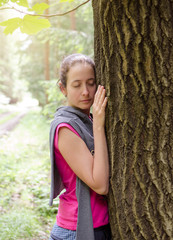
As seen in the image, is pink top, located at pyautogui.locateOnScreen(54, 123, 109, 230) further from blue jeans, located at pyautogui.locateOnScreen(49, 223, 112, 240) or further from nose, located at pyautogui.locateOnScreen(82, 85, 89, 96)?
nose, located at pyautogui.locateOnScreen(82, 85, 89, 96)

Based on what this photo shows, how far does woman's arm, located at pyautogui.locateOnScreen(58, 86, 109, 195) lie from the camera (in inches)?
73.2

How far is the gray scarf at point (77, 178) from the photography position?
1.88 meters

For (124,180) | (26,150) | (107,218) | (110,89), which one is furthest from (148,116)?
(26,150)

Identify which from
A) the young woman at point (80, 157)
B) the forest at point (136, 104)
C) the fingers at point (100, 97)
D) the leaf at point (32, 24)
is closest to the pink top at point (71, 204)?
the young woman at point (80, 157)

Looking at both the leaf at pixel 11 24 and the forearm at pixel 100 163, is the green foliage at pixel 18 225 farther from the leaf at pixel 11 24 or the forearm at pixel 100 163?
the leaf at pixel 11 24

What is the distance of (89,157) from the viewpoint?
1883 mm

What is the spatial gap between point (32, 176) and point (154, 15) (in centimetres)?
646

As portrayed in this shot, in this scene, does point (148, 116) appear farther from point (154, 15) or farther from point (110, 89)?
point (154, 15)

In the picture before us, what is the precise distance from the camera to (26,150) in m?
11.0

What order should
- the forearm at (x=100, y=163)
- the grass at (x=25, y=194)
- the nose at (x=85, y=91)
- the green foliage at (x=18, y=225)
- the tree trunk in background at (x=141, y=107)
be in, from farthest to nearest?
1. the grass at (x=25, y=194)
2. the green foliage at (x=18, y=225)
3. the nose at (x=85, y=91)
4. the forearm at (x=100, y=163)
5. the tree trunk in background at (x=141, y=107)

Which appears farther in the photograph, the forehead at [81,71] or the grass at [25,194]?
the grass at [25,194]

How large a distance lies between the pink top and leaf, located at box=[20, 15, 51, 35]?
0.72m

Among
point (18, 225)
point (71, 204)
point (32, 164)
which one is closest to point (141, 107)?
point (71, 204)

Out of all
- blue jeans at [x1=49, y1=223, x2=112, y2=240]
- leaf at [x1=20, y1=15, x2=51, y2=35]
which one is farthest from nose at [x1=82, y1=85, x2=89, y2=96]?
blue jeans at [x1=49, y1=223, x2=112, y2=240]
